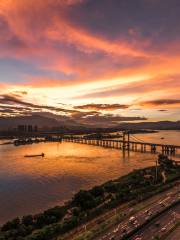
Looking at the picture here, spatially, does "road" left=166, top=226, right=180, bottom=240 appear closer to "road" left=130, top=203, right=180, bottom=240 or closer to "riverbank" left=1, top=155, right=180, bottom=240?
"road" left=130, top=203, right=180, bottom=240

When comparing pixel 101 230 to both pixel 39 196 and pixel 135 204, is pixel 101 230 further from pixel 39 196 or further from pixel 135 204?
pixel 39 196

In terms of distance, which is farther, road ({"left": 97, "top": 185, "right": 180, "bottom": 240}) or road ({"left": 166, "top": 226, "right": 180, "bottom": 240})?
road ({"left": 97, "top": 185, "right": 180, "bottom": 240})

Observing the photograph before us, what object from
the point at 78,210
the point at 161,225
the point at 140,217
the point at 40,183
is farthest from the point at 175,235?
the point at 40,183

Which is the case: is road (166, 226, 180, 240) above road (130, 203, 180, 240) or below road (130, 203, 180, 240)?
below

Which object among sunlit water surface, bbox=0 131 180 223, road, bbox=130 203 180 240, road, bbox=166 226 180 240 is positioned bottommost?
sunlit water surface, bbox=0 131 180 223

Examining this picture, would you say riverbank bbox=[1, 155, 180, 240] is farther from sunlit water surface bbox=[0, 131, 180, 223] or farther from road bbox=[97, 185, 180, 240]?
sunlit water surface bbox=[0, 131, 180, 223]

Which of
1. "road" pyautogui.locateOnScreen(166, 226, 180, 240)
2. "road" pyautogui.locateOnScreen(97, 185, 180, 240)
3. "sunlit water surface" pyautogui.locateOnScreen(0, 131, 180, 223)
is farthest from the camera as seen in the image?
"sunlit water surface" pyautogui.locateOnScreen(0, 131, 180, 223)

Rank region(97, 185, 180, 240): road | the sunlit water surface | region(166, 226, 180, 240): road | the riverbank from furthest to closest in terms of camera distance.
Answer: the sunlit water surface
the riverbank
region(97, 185, 180, 240): road
region(166, 226, 180, 240): road

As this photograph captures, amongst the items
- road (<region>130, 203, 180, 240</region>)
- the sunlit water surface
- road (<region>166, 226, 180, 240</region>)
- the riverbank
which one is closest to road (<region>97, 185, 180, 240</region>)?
road (<region>130, 203, 180, 240</region>)
